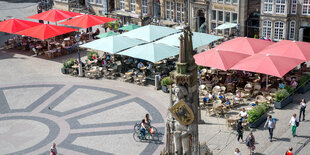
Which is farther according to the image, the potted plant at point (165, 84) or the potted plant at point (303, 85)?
the potted plant at point (165, 84)

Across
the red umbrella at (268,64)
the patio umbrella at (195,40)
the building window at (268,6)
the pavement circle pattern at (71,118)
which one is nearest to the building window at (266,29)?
the building window at (268,6)

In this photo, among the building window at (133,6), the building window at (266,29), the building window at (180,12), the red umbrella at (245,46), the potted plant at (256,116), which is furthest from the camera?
the building window at (133,6)

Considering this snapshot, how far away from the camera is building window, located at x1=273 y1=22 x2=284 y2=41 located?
39.7 meters

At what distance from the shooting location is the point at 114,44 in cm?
3512

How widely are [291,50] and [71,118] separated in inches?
616

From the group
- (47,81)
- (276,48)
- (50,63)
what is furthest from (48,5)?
(276,48)

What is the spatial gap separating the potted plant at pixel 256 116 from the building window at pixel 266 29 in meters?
16.7

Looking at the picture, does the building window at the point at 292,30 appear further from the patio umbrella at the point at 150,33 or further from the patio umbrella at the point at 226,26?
the patio umbrella at the point at 150,33

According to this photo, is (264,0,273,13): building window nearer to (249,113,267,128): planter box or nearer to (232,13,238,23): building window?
(232,13,238,23): building window

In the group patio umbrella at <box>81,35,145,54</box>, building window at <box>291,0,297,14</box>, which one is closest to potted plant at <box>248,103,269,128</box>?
patio umbrella at <box>81,35,145,54</box>

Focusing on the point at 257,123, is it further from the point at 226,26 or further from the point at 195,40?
the point at 226,26

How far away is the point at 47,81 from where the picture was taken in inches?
1374

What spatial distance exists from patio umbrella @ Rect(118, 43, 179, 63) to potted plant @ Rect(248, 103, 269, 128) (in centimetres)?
935

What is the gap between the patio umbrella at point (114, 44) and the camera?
3472cm
